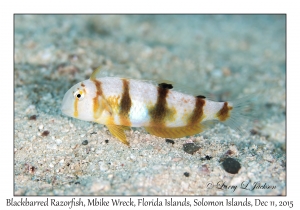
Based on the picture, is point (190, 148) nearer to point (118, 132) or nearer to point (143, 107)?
point (143, 107)

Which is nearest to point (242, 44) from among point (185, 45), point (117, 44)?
point (185, 45)

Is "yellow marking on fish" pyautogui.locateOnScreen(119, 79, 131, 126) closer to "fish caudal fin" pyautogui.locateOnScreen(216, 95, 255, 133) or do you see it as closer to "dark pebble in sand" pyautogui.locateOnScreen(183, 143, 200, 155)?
"dark pebble in sand" pyautogui.locateOnScreen(183, 143, 200, 155)

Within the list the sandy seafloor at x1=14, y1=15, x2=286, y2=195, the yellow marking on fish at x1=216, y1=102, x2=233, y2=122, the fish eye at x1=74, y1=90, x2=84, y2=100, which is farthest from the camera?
the yellow marking on fish at x1=216, y1=102, x2=233, y2=122

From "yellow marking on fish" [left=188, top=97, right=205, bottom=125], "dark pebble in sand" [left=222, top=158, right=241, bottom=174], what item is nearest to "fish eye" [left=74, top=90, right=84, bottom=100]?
"yellow marking on fish" [left=188, top=97, right=205, bottom=125]

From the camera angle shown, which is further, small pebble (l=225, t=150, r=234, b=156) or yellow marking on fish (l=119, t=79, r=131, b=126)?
small pebble (l=225, t=150, r=234, b=156)

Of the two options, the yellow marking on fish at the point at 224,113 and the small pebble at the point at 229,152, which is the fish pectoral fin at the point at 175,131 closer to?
the yellow marking on fish at the point at 224,113

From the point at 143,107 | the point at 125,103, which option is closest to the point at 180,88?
the point at 143,107
